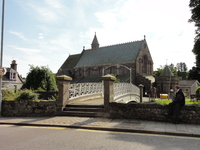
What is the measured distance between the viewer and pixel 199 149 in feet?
15.4

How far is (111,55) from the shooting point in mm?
53188

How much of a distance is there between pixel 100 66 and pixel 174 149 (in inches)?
1907

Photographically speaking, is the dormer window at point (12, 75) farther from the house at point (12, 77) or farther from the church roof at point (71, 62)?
the church roof at point (71, 62)

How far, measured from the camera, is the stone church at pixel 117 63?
148ft

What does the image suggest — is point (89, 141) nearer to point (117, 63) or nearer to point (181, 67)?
point (117, 63)

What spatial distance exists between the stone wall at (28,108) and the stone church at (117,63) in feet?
108

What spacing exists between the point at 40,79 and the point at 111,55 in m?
32.4

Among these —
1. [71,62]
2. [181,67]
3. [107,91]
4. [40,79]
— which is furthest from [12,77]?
[181,67]

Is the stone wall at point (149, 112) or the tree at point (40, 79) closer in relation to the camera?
the stone wall at point (149, 112)

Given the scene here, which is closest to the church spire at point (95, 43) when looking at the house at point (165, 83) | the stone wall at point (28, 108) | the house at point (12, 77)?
the house at point (165, 83)

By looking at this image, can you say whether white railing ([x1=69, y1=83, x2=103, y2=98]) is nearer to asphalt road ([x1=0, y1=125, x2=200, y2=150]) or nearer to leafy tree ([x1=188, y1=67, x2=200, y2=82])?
asphalt road ([x1=0, y1=125, x2=200, y2=150])

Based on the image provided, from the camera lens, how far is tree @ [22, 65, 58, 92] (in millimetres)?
23359

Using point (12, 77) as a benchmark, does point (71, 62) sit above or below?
above

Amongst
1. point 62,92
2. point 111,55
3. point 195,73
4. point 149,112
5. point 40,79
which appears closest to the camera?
point 149,112
